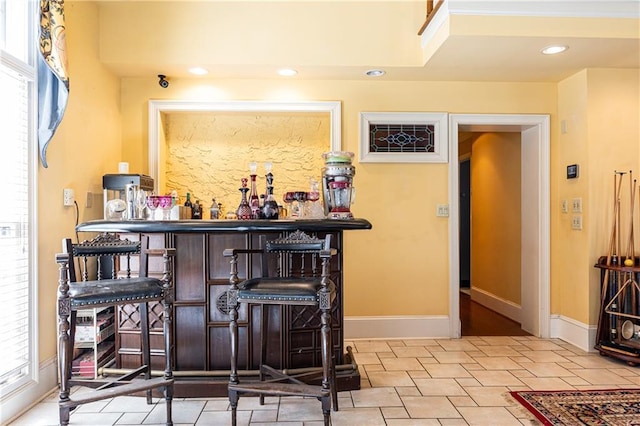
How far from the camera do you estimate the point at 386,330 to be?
4.00 m

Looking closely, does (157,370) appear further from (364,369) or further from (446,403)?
(446,403)

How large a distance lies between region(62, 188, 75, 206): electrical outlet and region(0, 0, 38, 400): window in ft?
1.22

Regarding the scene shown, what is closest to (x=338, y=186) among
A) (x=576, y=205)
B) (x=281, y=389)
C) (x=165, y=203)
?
(x=165, y=203)

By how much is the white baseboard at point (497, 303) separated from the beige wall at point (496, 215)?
48 millimetres

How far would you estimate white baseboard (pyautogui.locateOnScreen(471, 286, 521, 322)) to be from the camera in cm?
464

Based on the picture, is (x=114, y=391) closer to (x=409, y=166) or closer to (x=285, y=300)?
(x=285, y=300)

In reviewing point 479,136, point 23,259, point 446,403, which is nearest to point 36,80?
point 23,259

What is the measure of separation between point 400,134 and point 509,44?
122cm

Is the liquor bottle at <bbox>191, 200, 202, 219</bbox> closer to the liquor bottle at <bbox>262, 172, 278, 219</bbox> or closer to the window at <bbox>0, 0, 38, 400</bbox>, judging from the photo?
the liquor bottle at <bbox>262, 172, 278, 219</bbox>

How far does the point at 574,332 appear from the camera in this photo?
12.4ft

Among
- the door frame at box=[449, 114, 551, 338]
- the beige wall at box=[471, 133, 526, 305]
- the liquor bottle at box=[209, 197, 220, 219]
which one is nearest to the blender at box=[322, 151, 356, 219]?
the liquor bottle at box=[209, 197, 220, 219]

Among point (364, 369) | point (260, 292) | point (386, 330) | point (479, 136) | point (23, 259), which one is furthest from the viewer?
point (479, 136)

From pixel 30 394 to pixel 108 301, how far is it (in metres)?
1.13

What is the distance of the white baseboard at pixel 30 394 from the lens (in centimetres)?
232
